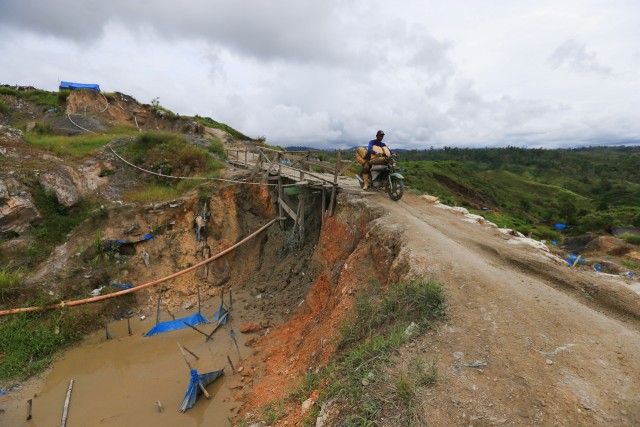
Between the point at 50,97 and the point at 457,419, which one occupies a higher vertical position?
the point at 50,97

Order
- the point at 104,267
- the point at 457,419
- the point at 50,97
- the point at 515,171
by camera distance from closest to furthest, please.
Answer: the point at 457,419, the point at 104,267, the point at 50,97, the point at 515,171

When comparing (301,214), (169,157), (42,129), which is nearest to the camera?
(301,214)

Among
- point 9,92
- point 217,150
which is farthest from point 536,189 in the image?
point 9,92

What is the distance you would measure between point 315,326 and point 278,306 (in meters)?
3.03

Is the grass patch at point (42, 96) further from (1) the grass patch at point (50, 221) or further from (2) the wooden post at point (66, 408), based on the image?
(2) the wooden post at point (66, 408)

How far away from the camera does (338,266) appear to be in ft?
28.4

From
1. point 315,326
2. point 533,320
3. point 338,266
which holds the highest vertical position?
point 533,320

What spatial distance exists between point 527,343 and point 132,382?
8.78 meters

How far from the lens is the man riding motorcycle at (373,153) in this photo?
9508mm

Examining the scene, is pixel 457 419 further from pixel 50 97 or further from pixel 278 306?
pixel 50 97

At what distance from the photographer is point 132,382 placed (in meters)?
8.22

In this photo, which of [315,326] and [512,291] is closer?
[512,291]

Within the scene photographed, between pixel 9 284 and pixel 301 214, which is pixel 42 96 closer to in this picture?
pixel 9 284

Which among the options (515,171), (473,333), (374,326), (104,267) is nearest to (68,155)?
(104,267)
